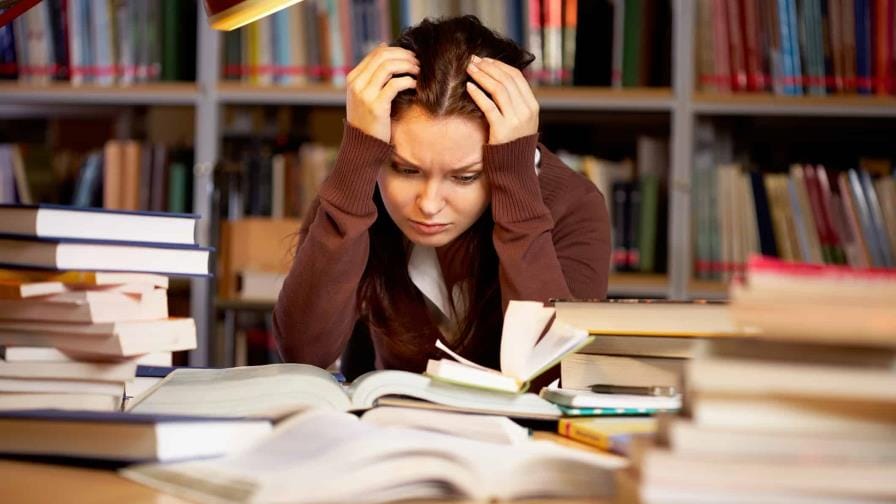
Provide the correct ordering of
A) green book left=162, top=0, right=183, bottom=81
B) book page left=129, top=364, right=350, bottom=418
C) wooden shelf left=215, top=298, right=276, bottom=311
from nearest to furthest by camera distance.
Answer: book page left=129, top=364, right=350, bottom=418 < wooden shelf left=215, top=298, right=276, bottom=311 < green book left=162, top=0, right=183, bottom=81

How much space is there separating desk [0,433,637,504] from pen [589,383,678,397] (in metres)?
0.34

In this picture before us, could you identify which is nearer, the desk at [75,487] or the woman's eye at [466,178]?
the desk at [75,487]

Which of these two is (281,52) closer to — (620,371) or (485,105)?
(485,105)

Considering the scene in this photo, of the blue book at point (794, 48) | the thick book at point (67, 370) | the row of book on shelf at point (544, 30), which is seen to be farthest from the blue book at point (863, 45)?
the thick book at point (67, 370)

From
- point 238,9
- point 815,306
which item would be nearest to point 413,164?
point 238,9

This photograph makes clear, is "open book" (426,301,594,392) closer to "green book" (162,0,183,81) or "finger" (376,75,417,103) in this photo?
"finger" (376,75,417,103)

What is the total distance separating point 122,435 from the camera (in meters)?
0.74

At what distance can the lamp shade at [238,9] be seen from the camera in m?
1.03

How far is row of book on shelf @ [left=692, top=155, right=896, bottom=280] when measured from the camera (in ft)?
8.21

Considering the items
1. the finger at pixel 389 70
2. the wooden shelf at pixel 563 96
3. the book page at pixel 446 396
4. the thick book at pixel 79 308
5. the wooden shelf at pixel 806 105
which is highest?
the wooden shelf at pixel 563 96

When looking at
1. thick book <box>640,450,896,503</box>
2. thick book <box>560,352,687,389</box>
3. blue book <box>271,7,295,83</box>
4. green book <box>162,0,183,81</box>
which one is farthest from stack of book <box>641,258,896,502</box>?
green book <box>162,0,183,81</box>

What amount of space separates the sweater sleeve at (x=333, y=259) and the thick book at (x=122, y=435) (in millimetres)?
666

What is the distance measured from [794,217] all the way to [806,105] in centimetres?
26

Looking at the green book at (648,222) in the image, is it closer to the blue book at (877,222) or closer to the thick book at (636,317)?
the blue book at (877,222)
